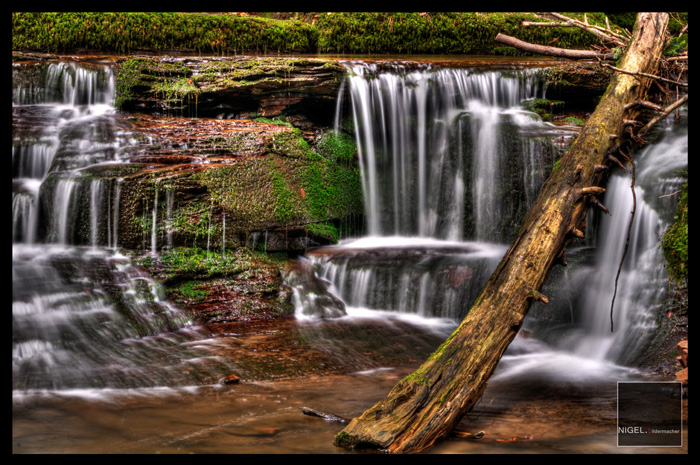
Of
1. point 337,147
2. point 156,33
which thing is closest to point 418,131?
point 337,147

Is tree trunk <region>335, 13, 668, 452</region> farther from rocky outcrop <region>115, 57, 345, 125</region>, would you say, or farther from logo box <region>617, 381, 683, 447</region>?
rocky outcrop <region>115, 57, 345, 125</region>

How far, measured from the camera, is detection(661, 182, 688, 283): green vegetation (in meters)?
4.98

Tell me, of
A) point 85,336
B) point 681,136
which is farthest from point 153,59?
point 681,136

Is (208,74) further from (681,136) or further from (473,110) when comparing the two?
(681,136)

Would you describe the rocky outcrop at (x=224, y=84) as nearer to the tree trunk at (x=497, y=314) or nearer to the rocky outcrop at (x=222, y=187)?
the rocky outcrop at (x=222, y=187)

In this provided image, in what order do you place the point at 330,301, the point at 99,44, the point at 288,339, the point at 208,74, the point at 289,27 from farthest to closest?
the point at 289,27 < the point at 99,44 < the point at 208,74 < the point at 330,301 < the point at 288,339

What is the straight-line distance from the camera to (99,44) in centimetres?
1091

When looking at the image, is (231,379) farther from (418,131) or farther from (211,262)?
(418,131)

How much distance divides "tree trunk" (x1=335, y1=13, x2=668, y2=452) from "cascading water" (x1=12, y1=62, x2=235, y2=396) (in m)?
1.89

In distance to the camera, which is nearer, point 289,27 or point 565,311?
point 565,311

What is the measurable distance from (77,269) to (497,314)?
4.54 m

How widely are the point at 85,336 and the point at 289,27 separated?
9.13m

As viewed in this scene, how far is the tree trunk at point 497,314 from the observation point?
3385 millimetres
